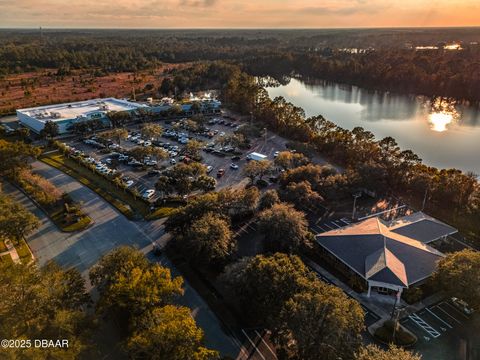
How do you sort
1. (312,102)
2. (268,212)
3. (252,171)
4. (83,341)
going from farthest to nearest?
(312,102) < (252,171) < (268,212) < (83,341)

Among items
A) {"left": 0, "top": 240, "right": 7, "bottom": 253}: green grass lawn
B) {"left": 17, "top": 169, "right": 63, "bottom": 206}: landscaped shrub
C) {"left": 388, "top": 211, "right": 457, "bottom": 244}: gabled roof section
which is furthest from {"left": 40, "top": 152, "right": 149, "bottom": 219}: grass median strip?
{"left": 388, "top": 211, "right": 457, "bottom": 244}: gabled roof section

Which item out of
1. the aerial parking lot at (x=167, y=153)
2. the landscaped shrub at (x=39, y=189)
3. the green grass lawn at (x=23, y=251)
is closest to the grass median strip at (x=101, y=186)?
the aerial parking lot at (x=167, y=153)

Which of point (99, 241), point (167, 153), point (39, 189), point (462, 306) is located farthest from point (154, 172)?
point (462, 306)

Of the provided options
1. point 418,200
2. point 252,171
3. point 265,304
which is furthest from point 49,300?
point 418,200

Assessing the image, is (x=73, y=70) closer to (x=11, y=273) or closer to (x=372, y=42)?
(x=11, y=273)

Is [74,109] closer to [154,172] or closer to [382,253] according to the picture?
[154,172]

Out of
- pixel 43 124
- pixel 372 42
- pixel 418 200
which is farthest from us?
pixel 372 42
